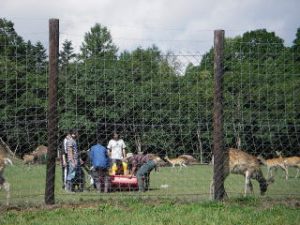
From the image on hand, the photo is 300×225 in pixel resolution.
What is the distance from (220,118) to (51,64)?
295 centimetres

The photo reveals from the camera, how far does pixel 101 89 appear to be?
12.1 m

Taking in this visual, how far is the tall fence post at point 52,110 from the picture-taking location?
9.27 meters

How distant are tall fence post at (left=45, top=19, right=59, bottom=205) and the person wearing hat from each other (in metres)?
5.43

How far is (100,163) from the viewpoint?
14.5 m

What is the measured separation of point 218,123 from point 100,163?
5388mm

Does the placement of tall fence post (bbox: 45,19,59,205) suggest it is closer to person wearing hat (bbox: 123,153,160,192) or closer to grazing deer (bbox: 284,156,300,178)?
person wearing hat (bbox: 123,153,160,192)

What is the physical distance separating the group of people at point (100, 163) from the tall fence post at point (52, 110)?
12.6ft

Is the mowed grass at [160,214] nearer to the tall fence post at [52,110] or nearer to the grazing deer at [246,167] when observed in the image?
the tall fence post at [52,110]

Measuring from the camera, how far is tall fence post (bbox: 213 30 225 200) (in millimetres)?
9766

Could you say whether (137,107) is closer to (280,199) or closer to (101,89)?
(101,89)

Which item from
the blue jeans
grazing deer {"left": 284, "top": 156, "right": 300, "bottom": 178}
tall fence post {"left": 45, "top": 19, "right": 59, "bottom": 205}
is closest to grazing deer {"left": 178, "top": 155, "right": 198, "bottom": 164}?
the blue jeans

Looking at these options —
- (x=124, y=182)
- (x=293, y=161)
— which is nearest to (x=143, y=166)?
(x=124, y=182)

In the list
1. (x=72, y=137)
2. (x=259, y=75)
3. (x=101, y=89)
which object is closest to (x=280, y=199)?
(x=259, y=75)

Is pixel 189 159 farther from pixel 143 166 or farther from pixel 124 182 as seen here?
pixel 124 182
